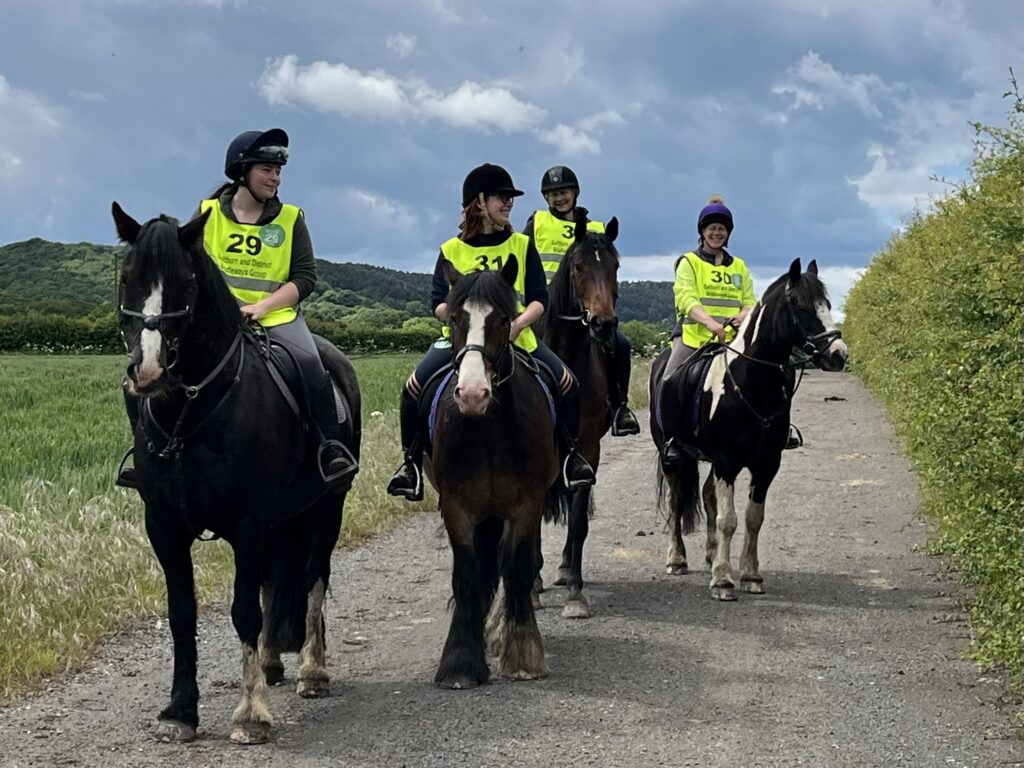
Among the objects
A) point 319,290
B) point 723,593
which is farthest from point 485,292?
point 319,290

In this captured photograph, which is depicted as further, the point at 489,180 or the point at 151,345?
the point at 489,180

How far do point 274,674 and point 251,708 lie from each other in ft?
3.66

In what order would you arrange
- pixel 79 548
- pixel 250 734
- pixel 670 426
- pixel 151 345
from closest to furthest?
pixel 151 345
pixel 250 734
pixel 79 548
pixel 670 426

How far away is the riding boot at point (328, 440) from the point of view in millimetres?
6508

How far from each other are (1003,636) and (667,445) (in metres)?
4.42

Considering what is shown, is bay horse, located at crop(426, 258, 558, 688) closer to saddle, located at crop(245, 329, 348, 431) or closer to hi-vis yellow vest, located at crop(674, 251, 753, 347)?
saddle, located at crop(245, 329, 348, 431)

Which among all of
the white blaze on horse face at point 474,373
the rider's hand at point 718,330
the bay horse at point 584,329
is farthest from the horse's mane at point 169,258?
the rider's hand at point 718,330

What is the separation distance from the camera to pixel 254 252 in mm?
6629

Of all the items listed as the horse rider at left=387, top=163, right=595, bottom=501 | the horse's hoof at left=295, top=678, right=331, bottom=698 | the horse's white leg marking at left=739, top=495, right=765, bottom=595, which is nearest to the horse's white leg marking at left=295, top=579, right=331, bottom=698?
the horse's hoof at left=295, top=678, right=331, bottom=698

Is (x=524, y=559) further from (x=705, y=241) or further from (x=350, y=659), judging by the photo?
(x=705, y=241)

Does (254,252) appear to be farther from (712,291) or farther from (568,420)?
(712,291)

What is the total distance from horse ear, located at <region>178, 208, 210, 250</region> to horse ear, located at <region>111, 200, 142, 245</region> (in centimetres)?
21

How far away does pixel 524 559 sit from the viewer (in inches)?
267

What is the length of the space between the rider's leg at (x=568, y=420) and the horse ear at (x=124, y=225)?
9.59 feet
